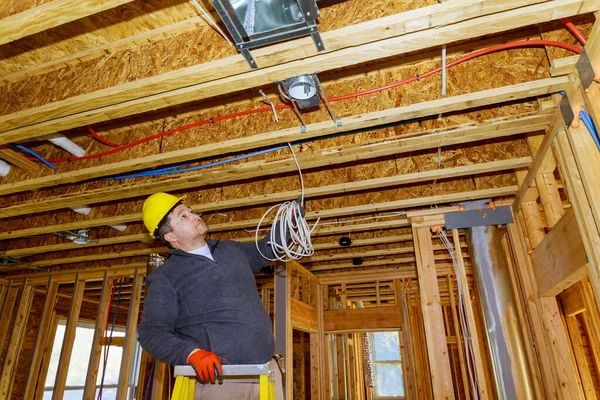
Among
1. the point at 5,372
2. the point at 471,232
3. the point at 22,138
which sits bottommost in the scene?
the point at 5,372

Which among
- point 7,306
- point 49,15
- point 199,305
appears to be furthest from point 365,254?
point 7,306

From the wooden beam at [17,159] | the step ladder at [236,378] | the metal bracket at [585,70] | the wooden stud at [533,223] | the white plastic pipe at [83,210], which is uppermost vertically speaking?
the wooden beam at [17,159]

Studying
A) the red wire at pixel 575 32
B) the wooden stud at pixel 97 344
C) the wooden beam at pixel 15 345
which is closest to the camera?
the red wire at pixel 575 32

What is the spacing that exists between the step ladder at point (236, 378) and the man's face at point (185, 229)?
2.27 feet

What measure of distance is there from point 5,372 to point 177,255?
5.19 meters

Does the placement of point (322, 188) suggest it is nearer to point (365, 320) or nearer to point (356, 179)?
point (356, 179)

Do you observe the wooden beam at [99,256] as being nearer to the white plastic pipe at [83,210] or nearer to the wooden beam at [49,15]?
the white plastic pipe at [83,210]

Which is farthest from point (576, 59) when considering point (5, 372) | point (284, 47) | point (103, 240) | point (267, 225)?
point (5, 372)

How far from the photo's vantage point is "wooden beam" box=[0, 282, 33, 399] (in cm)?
529

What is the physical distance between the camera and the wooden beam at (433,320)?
10.0 ft

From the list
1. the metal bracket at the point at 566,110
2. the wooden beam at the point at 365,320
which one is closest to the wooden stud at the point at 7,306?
the wooden beam at the point at 365,320

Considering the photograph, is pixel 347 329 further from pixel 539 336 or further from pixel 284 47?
pixel 284 47

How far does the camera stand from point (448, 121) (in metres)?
2.37

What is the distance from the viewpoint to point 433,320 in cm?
321
